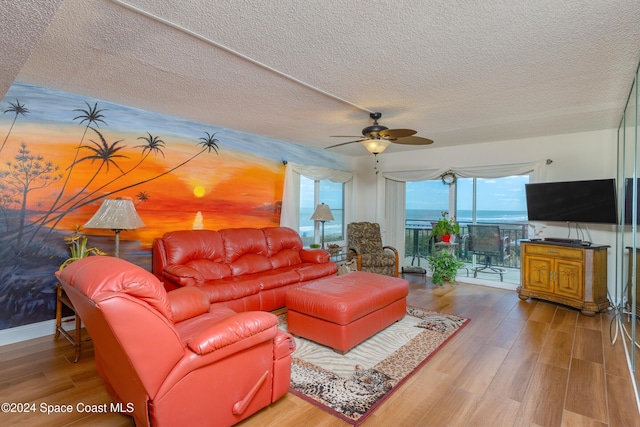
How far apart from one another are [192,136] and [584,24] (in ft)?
13.1

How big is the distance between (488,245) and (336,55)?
442cm

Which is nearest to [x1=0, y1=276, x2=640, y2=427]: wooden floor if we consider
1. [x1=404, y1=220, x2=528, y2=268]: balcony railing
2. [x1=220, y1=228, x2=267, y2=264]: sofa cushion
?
[x1=220, y1=228, x2=267, y2=264]: sofa cushion

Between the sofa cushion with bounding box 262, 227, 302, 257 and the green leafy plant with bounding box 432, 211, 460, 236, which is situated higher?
the green leafy plant with bounding box 432, 211, 460, 236

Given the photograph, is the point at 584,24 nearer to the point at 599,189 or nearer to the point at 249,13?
the point at 249,13

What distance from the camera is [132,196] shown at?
12.0 feet

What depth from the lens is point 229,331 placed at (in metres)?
1.70

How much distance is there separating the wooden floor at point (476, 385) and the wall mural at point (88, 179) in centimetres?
81

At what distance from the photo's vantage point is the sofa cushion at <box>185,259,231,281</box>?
3.54 m

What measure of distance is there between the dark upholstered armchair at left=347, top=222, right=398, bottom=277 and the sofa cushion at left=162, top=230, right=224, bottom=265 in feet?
7.65

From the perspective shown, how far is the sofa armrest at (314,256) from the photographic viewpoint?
4.54 m

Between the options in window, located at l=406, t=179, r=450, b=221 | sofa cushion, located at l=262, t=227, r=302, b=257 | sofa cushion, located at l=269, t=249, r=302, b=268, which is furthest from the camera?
window, located at l=406, t=179, r=450, b=221

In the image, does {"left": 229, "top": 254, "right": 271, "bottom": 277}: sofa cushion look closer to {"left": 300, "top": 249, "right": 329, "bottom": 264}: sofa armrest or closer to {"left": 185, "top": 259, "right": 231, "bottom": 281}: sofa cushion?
{"left": 185, "top": 259, "right": 231, "bottom": 281}: sofa cushion

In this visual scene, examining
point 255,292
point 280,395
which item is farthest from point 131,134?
point 280,395

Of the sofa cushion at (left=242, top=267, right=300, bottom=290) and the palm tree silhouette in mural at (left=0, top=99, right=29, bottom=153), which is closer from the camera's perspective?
the palm tree silhouette in mural at (left=0, top=99, right=29, bottom=153)
